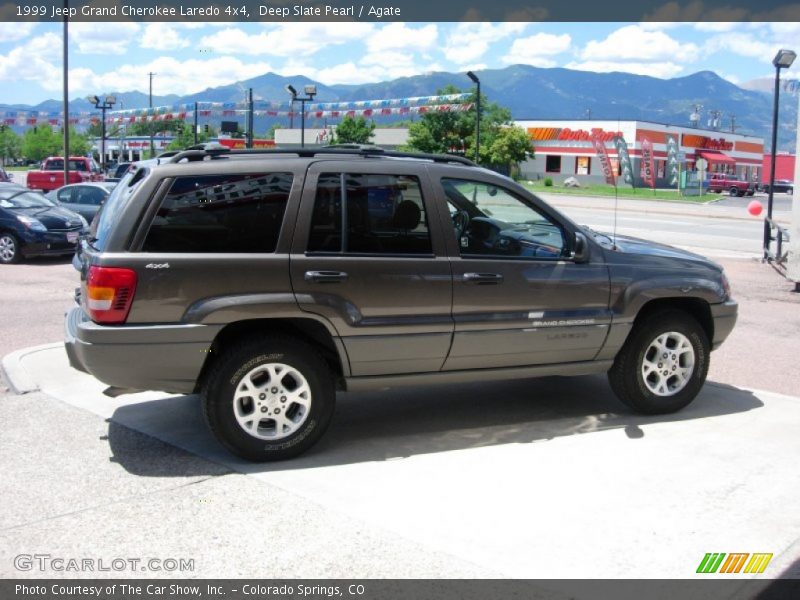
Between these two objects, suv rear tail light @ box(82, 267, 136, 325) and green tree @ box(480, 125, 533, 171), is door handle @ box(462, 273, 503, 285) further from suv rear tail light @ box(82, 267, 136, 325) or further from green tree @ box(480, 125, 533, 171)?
green tree @ box(480, 125, 533, 171)

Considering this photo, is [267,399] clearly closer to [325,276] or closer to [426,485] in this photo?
[325,276]

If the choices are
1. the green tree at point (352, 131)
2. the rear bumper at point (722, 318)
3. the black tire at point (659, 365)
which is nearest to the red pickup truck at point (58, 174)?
the green tree at point (352, 131)

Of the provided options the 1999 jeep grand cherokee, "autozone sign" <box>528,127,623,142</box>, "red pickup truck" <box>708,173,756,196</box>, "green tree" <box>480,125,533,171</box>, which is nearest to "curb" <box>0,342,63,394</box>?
the 1999 jeep grand cherokee

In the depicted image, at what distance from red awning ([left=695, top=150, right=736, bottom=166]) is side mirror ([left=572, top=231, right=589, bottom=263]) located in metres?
77.8

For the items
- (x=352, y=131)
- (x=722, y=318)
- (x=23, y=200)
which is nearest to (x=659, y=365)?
(x=722, y=318)

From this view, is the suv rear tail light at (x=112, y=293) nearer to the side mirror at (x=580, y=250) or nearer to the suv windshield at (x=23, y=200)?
the side mirror at (x=580, y=250)

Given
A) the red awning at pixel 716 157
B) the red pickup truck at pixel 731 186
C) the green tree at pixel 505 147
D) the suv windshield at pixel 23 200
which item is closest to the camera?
the suv windshield at pixel 23 200

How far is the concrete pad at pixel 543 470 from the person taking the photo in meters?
4.15

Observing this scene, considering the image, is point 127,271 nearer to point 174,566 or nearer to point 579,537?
point 174,566

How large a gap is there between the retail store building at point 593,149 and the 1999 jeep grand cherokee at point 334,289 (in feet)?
201

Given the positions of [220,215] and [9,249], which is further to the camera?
[9,249]

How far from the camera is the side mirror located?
5887 mm

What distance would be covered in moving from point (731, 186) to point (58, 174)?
48529mm

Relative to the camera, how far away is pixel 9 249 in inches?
616
